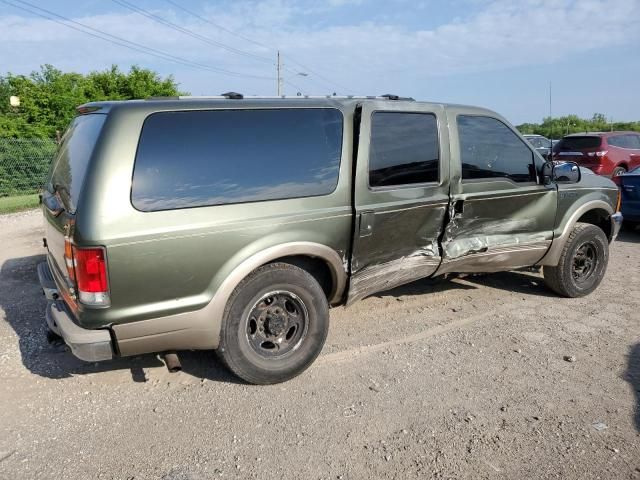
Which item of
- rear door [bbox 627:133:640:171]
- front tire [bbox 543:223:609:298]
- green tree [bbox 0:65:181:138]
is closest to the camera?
front tire [bbox 543:223:609:298]

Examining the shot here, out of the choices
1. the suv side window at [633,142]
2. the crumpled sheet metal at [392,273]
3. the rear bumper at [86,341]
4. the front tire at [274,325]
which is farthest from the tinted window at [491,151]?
the suv side window at [633,142]

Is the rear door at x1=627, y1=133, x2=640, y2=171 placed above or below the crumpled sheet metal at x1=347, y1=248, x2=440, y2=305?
above

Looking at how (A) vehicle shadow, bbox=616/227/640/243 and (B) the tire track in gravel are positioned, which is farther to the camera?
(A) vehicle shadow, bbox=616/227/640/243

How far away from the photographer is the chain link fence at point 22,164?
1398 cm

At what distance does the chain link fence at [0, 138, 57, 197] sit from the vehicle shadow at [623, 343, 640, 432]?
14.3 m

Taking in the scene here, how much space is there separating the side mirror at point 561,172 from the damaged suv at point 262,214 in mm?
32

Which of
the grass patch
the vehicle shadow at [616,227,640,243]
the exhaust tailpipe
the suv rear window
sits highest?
the suv rear window

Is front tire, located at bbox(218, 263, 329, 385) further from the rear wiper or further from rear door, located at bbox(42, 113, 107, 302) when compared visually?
the rear wiper

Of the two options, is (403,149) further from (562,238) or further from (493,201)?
(562,238)

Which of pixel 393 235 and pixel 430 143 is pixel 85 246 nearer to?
pixel 393 235

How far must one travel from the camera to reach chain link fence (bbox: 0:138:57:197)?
13977mm

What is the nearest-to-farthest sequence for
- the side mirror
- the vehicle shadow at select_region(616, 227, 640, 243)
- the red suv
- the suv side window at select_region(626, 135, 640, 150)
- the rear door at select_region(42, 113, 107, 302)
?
the rear door at select_region(42, 113, 107, 302) → the side mirror → the vehicle shadow at select_region(616, 227, 640, 243) → the red suv → the suv side window at select_region(626, 135, 640, 150)

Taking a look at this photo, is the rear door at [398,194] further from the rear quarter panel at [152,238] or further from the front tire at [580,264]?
the front tire at [580,264]

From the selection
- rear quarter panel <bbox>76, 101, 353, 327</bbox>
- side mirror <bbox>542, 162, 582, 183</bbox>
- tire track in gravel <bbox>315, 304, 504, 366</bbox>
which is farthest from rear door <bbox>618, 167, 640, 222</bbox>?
rear quarter panel <bbox>76, 101, 353, 327</bbox>
